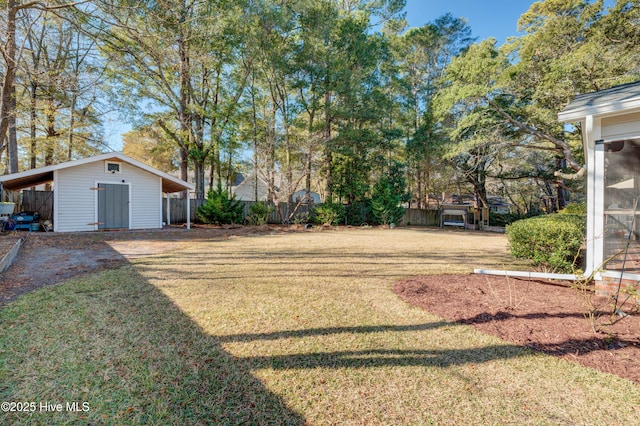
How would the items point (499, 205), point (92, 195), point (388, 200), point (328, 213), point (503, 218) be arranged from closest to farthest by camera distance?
point (92, 195)
point (328, 213)
point (388, 200)
point (503, 218)
point (499, 205)

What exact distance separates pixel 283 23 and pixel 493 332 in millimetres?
16251

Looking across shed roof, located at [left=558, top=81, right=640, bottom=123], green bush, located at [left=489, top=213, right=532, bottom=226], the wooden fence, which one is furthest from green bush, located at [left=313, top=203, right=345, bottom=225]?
shed roof, located at [left=558, top=81, right=640, bottom=123]

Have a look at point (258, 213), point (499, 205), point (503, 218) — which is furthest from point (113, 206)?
point (499, 205)

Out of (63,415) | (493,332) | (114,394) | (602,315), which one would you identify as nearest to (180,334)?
(114,394)

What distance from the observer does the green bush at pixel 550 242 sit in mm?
4340

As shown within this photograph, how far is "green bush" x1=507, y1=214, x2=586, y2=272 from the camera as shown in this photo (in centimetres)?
434

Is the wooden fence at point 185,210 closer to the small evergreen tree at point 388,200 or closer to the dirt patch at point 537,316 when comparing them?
the small evergreen tree at point 388,200

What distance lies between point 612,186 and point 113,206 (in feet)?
46.0

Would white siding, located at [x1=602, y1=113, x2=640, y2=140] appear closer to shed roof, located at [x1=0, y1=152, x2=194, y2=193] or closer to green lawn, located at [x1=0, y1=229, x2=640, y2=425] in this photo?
green lawn, located at [x1=0, y1=229, x2=640, y2=425]

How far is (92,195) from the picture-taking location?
33.6ft

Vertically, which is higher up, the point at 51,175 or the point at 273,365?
the point at 51,175

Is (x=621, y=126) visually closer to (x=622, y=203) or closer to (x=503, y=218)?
(x=622, y=203)

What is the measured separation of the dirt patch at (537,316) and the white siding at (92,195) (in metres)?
11.4

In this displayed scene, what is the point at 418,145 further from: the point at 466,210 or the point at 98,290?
the point at 98,290
